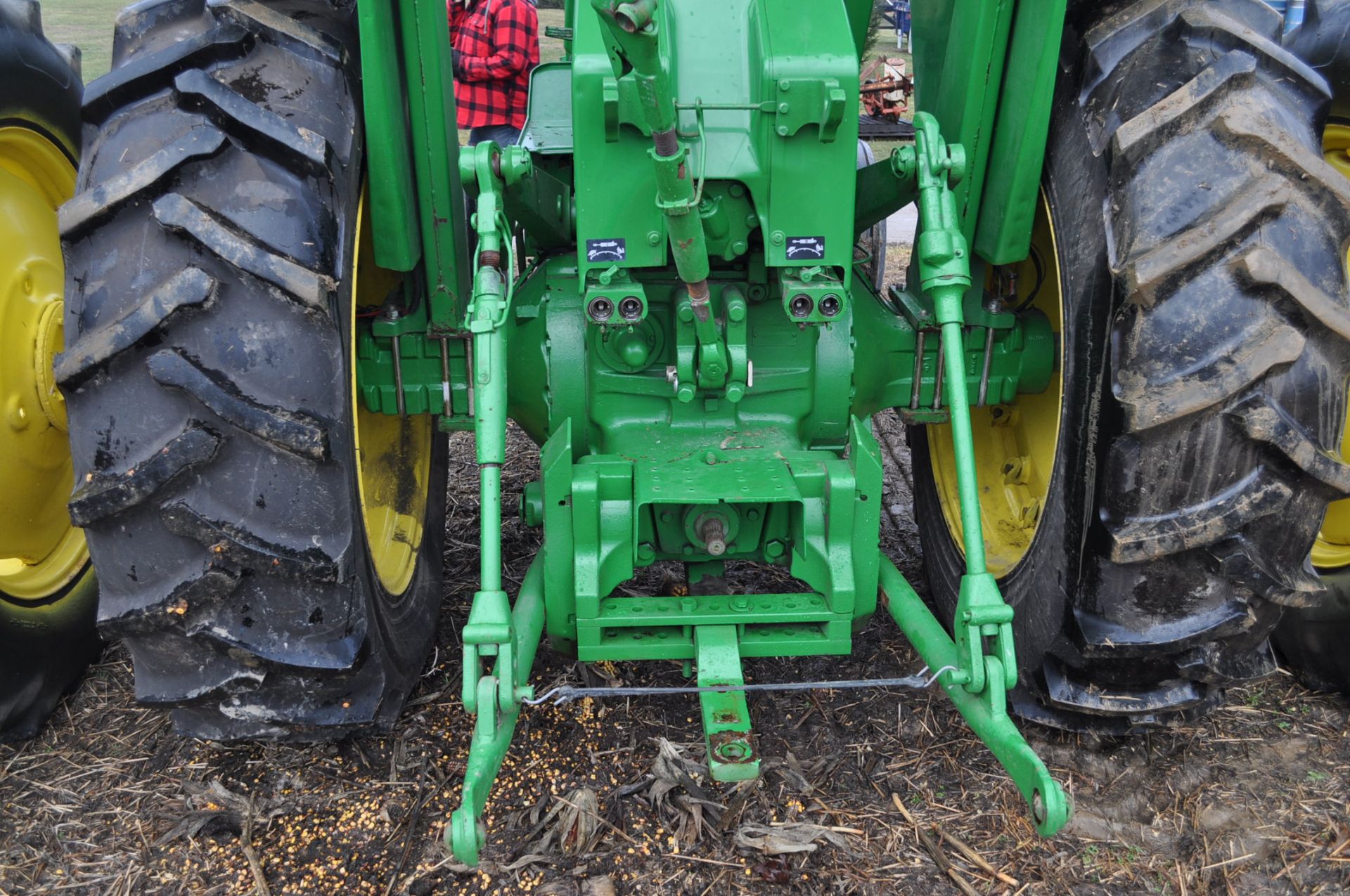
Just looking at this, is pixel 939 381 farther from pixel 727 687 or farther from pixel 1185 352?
pixel 727 687

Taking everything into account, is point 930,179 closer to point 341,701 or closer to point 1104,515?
point 1104,515

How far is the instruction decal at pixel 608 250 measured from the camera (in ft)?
7.96

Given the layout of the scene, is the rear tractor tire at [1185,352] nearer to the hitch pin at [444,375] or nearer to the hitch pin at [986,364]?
the hitch pin at [986,364]

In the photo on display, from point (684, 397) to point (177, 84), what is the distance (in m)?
1.31

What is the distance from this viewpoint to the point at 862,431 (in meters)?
2.42

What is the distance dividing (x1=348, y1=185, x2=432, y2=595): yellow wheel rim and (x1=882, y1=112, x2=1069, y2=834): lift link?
1426 mm

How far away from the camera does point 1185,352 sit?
2.09 m

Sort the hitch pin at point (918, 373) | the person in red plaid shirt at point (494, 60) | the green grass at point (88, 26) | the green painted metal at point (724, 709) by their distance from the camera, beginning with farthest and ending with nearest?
the green grass at point (88, 26) → the person in red plaid shirt at point (494, 60) → the hitch pin at point (918, 373) → the green painted metal at point (724, 709)

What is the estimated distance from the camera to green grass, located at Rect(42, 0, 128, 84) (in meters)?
10.7

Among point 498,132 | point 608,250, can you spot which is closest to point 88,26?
point 498,132

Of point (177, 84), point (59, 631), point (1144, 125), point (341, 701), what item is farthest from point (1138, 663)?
point (59, 631)

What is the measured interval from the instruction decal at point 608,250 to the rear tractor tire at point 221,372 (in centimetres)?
54

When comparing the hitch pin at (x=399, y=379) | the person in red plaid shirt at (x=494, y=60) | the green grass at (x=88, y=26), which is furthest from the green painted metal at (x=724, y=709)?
the green grass at (x=88, y=26)

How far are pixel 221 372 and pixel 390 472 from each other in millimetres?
1248
